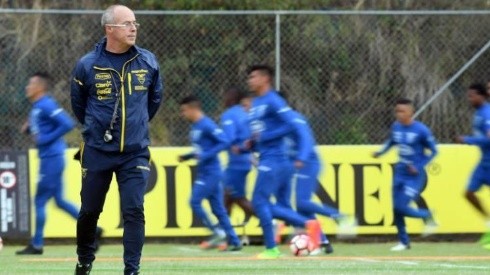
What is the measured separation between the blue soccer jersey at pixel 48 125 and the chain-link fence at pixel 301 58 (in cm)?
267

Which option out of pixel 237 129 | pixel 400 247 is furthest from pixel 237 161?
pixel 400 247

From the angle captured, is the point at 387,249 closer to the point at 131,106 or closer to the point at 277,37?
the point at 277,37

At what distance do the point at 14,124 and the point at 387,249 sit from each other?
5.51 metres

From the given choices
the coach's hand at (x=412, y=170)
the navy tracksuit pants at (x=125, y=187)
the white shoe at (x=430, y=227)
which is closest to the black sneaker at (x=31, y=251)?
the coach's hand at (x=412, y=170)

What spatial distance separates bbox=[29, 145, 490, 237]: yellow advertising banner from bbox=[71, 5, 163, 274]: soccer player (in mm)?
7684

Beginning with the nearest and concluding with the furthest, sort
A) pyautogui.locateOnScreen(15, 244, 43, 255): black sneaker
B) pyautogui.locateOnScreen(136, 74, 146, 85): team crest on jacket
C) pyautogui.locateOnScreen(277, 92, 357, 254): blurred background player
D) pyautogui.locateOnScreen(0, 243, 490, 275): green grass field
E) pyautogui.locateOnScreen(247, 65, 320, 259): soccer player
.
Answer: pyautogui.locateOnScreen(136, 74, 146, 85): team crest on jacket
pyautogui.locateOnScreen(0, 243, 490, 275): green grass field
pyautogui.locateOnScreen(247, 65, 320, 259): soccer player
pyautogui.locateOnScreen(15, 244, 43, 255): black sneaker
pyautogui.locateOnScreen(277, 92, 357, 254): blurred background player

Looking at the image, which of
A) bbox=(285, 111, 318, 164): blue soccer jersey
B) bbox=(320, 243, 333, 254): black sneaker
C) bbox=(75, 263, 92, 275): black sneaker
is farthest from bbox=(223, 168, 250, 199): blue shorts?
bbox=(75, 263, 92, 275): black sneaker

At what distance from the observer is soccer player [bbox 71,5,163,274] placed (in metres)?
9.07

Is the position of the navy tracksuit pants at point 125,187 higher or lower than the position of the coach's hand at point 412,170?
higher

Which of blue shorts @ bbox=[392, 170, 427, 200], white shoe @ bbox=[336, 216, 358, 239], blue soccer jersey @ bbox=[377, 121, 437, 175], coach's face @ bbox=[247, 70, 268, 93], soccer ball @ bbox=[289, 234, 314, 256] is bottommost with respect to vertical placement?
white shoe @ bbox=[336, 216, 358, 239]

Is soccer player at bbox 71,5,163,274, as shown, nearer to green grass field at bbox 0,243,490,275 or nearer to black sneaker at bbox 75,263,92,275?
black sneaker at bbox 75,263,92,275

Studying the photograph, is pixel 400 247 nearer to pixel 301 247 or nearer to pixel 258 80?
pixel 301 247

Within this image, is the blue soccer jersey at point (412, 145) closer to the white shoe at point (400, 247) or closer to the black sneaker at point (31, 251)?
the white shoe at point (400, 247)

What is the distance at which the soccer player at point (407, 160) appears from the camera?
16.1 m
